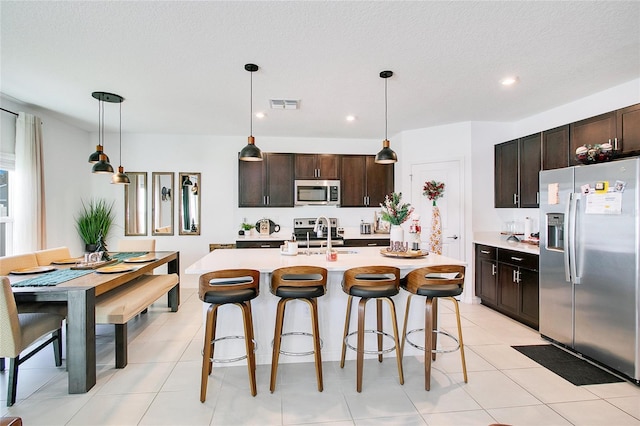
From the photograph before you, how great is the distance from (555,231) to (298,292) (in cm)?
265

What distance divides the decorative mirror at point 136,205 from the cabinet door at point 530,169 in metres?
5.81

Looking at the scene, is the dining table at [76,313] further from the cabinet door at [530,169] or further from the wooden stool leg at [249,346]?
the cabinet door at [530,169]

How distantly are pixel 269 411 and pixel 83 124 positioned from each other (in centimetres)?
500

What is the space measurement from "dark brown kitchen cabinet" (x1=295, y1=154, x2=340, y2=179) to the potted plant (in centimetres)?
323

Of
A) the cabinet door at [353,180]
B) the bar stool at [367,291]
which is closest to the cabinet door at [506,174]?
the cabinet door at [353,180]

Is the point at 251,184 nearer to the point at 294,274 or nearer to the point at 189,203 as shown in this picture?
the point at 189,203

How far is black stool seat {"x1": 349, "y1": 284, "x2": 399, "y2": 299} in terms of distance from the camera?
2.34m

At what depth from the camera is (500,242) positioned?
165 inches

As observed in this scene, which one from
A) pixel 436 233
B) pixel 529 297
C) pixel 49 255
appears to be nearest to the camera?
pixel 49 255

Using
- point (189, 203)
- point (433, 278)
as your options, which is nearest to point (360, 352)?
point (433, 278)

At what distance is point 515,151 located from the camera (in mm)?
4289

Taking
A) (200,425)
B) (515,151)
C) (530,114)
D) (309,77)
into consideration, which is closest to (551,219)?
(515,151)

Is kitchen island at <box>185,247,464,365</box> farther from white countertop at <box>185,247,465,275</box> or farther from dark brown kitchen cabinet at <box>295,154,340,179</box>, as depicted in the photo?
dark brown kitchen cabinet at <box>295,154,340,179</box>

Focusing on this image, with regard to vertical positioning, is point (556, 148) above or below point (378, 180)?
above
